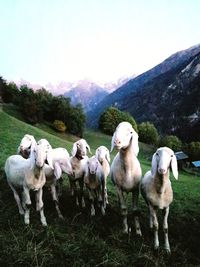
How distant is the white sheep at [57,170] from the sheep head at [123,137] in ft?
11.5

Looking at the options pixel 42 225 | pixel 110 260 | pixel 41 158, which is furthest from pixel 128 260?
pixel 41 158

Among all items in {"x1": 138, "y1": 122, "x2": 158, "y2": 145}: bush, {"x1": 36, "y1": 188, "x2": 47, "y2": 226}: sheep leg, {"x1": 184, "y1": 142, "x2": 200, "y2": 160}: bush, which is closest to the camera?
{"x1": 36, "y1": 188, "x2": 47, "y2": 226}: sheep leg

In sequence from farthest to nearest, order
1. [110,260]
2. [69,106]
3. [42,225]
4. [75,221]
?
[69,106] → [75,221] → [42,225] → [110,260]

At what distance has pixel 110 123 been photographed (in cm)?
10594

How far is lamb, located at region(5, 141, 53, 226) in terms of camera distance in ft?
37.7

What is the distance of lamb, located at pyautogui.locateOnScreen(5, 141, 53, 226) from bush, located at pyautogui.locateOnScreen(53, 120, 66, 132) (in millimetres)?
70299

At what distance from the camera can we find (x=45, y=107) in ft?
292

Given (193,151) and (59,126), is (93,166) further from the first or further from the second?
(193,151)

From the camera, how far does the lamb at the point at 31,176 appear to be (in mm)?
11492

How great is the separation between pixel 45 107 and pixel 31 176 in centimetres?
7805

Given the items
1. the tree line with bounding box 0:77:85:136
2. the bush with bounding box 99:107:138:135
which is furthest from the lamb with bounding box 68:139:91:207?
the bush with bounding box 99:107:138:135

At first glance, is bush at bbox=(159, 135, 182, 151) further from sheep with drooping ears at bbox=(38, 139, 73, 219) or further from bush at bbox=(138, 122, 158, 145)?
sheep with drooping ears at bbox=(38, 139, 73, 219)

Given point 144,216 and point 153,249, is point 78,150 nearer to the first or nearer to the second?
point 144,216

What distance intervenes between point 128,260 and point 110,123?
3784 inches
